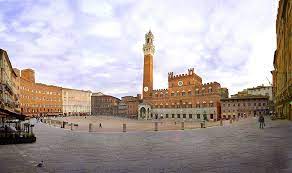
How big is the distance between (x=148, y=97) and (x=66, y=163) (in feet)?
311

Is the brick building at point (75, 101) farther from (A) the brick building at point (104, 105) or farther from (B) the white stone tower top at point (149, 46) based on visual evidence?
(B) the white stone tower top at point (149, 46)

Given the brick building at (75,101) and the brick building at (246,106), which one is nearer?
the brick building at (246,106)

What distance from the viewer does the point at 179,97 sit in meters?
99.2

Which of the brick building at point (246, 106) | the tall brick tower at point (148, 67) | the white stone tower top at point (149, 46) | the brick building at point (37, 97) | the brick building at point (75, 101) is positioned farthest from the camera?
the brick building at point (75, 101)

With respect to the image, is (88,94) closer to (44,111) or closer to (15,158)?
(44,111)

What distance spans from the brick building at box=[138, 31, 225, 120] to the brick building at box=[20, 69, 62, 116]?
44946mm

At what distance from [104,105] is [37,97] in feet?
148

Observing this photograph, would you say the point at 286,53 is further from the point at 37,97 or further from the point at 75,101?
the point at 75,101

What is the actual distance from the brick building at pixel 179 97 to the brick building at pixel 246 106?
6208mm

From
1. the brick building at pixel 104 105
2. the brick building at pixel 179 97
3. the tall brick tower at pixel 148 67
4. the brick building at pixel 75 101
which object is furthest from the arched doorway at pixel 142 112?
the brick building at pixel 104 105

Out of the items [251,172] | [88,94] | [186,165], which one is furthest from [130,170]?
[88,94]

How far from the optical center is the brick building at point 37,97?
11480 centimetres

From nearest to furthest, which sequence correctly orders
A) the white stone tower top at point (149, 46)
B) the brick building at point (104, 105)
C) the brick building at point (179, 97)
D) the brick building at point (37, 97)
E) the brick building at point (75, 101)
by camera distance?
1. the brick building at point (179, 97)
2. the white stone tower top at point (149, 46)
3. the brick building at point (37, 97)
4. the brick building at point (75, 101)
5. the brick building at point (104, 105)

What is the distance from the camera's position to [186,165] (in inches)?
452
